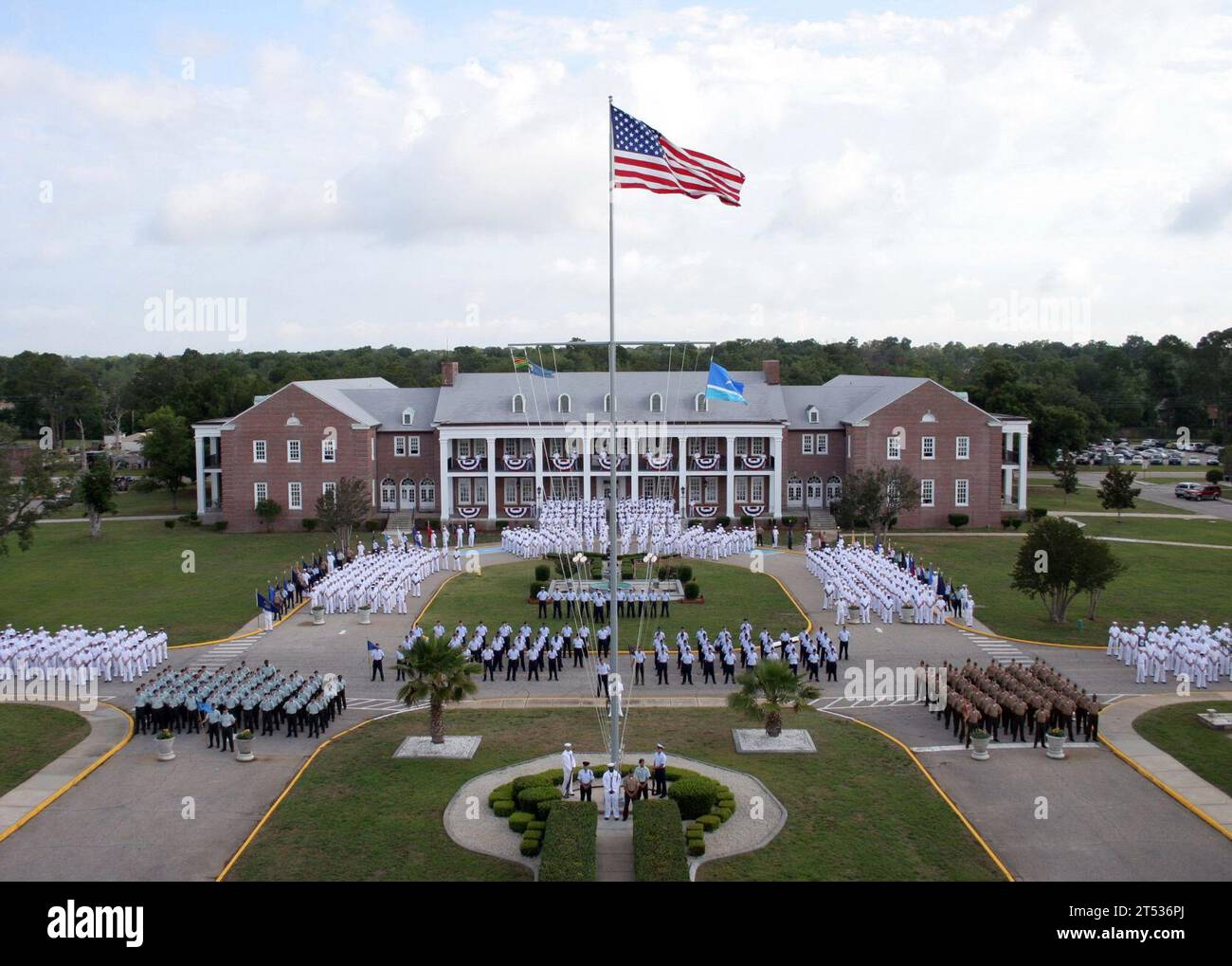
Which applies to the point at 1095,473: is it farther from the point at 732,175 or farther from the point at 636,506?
the point at 732,175

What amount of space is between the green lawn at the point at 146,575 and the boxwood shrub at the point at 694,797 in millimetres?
20787

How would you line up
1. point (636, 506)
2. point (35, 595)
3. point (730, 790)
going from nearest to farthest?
point (730, 790), point (35, 595), point (636, 506)

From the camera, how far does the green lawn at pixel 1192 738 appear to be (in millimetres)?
20906

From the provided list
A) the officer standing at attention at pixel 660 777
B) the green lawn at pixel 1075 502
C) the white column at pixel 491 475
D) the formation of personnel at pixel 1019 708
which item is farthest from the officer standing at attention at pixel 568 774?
the green lawn at pixel 1075 502

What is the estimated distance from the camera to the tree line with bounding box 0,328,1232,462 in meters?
78.1

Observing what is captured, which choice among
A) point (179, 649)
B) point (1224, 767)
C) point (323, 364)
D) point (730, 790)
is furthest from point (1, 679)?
point (323, 364)

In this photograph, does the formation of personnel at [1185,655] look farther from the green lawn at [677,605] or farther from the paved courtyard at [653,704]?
the green lawn at [677,605]

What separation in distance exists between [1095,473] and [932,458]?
40.1m

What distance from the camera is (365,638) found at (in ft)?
111

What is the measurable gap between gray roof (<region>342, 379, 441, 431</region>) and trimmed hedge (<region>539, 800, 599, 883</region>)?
48339 mm

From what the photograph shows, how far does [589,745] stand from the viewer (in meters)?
22.9

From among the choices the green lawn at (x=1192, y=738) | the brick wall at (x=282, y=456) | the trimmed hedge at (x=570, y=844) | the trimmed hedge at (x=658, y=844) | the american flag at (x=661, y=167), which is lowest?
the green lawn at (x=1192, y=738)

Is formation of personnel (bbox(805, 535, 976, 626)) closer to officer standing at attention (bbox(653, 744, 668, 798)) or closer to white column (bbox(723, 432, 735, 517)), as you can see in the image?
officer standing at attention (bbox(653, 744, 668, 798))

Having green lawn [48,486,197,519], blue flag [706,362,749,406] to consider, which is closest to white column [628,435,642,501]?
blue flag [706,362,749,406]
